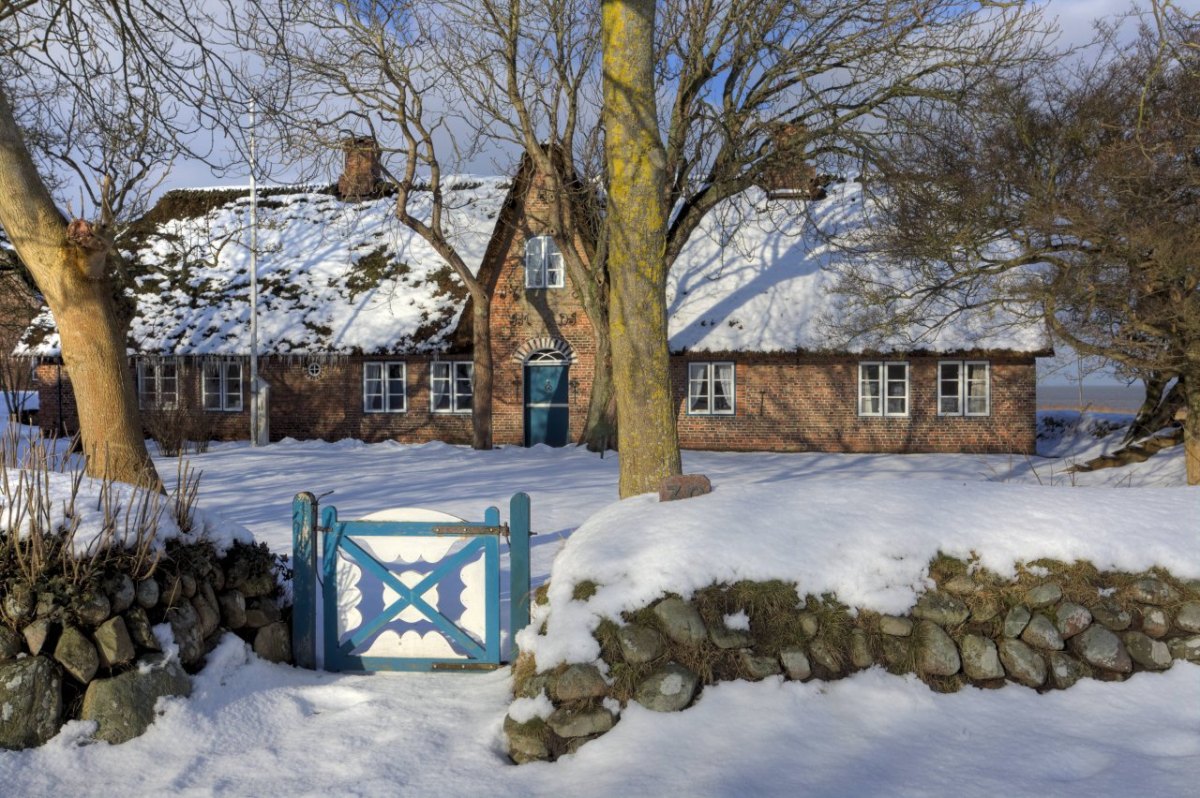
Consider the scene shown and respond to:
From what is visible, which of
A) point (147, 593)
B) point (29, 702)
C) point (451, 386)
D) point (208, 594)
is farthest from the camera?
point (451, 386)

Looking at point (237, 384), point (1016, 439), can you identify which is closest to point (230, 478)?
point (237, 384)

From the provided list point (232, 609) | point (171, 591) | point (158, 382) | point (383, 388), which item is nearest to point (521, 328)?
point (383, 388)

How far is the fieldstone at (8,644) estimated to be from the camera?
16.5ft

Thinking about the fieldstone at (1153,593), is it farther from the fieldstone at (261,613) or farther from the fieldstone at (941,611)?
the fieldstone at (261,613)

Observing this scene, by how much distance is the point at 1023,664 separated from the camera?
18.0 ft

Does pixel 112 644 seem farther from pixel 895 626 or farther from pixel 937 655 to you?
pixel 937 655

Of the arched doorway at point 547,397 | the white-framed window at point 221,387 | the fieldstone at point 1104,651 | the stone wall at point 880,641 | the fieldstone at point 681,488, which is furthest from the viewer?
the white-framed window at point 221,387

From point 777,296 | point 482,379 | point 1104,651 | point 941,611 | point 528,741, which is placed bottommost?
point 528,741

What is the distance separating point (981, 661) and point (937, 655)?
26 cm

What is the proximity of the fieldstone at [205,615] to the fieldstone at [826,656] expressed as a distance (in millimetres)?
3561

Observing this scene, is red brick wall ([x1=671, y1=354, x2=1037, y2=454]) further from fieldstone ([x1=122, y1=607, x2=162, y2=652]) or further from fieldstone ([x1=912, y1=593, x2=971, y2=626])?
fieldstone ([x1=122, y1=607, x2=162, y2=652])

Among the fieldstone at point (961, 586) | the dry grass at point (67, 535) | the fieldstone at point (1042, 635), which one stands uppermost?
the dry grass at point (67, 535)

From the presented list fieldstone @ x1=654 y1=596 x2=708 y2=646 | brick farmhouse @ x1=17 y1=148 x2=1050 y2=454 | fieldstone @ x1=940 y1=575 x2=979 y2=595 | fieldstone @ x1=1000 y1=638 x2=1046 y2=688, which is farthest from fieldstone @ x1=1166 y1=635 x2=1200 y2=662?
brick farmhouse @ x1=17 y1=148 x2=1050 y2=454

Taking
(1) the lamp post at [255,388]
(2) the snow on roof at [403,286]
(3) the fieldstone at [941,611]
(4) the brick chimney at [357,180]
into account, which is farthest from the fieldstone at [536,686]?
(4) the brick chimney at [357,180]
